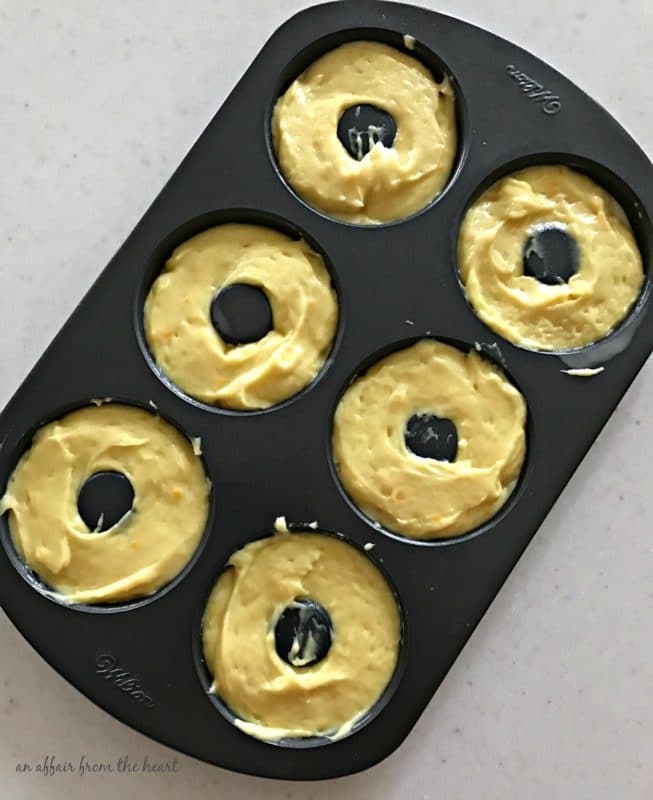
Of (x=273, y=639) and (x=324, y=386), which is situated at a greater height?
(x=324, y=386)

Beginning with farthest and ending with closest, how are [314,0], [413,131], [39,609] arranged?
[314,0]
[413,131]
[39,609]

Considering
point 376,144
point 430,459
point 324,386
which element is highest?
point 376,144

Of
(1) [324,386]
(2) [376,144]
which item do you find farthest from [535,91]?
(1) [324,386]

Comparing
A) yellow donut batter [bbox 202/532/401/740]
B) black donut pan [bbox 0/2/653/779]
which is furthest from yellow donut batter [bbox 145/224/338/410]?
yellow donut batter [bbox 202/532/401/740]

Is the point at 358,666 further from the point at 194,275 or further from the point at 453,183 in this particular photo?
the point at 453,183

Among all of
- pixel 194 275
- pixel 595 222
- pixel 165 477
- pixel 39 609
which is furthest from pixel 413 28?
pixel 39 609

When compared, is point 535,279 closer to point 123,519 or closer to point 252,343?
point 252,343

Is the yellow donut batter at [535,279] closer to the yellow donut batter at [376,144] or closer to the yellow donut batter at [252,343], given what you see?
the yellow donut batter at [376,144]
